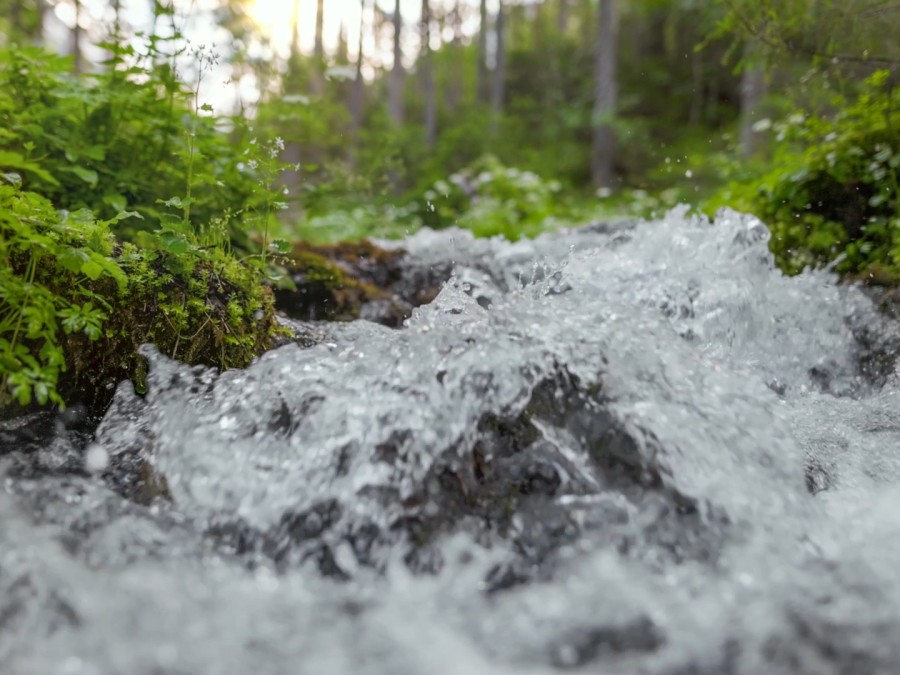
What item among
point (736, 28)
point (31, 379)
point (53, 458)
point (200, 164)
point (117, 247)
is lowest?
point (53, 458)

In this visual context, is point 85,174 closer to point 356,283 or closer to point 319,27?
point 356,283

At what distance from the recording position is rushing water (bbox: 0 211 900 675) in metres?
1.50

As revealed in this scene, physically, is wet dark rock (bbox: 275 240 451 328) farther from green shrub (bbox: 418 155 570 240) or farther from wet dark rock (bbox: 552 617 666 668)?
wet dark rock (bbox: 552 617 666 668)

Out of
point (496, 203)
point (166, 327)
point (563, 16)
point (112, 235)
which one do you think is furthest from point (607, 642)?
point (563, 16)

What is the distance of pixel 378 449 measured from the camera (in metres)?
2.08

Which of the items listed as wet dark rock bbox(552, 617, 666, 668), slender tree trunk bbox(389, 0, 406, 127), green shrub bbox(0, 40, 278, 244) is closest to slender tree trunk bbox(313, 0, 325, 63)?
slender tree trunk bbox(389, 0, 406, 127)

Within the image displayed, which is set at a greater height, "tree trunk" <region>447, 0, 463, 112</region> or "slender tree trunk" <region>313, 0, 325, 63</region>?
"tree trunk" <region>447, 0, 463, 112</region>

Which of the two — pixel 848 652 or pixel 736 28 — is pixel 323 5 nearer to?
pixel 736 28

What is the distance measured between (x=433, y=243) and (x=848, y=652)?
4279 millimetres

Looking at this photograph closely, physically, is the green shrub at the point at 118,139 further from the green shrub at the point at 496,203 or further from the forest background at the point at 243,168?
the green shrub at the point at 496,203

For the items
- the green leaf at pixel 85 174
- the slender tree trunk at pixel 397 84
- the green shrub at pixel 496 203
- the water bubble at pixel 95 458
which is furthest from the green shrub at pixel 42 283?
the slender tree trunk at pixel 397 84

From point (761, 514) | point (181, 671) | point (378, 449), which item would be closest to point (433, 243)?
point (378, 449)

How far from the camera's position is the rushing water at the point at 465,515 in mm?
1500

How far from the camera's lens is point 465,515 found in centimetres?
201
